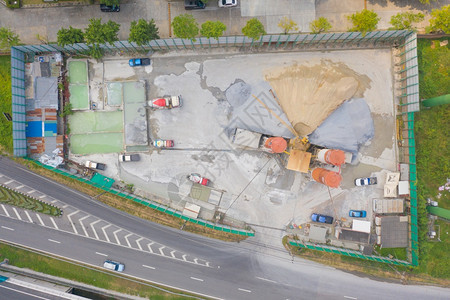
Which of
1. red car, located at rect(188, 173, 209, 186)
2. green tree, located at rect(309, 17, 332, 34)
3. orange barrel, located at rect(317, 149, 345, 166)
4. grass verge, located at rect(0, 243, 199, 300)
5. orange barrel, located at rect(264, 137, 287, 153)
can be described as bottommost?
grass verge, located at rect(0, 243, 199, 300)

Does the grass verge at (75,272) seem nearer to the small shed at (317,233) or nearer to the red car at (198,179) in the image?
the red car at (198,179)

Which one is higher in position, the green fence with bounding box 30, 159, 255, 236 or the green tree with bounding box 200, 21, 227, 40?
the green tree with bounding box 200, 21, 227, 40

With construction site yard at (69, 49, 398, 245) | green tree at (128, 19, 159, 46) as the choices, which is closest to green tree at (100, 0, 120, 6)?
green tree at (128, 19, 159, 46)

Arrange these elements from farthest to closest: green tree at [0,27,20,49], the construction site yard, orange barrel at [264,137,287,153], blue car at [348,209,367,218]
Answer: the construction site yard
blue car at [348,209,367,218]
green tree at [0,27,20,49]
orange barrel at [264,137,287,153]

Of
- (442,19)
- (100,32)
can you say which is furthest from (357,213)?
(100,32)

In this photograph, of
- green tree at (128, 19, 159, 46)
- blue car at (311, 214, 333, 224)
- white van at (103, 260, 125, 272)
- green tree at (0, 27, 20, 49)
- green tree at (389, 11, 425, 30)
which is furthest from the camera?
blue car at (311, 214, 333, 224)

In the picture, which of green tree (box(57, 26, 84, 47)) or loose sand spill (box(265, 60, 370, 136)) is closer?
green tree (box(57, 26, 84, 47))

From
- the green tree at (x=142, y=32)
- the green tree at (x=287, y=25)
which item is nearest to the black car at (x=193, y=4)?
the green tree at (x=142, y=32)

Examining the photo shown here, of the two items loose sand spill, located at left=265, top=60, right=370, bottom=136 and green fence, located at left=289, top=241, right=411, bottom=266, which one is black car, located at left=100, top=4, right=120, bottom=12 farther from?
green fence, located at left=289, top=241, right=411, bottom=266
